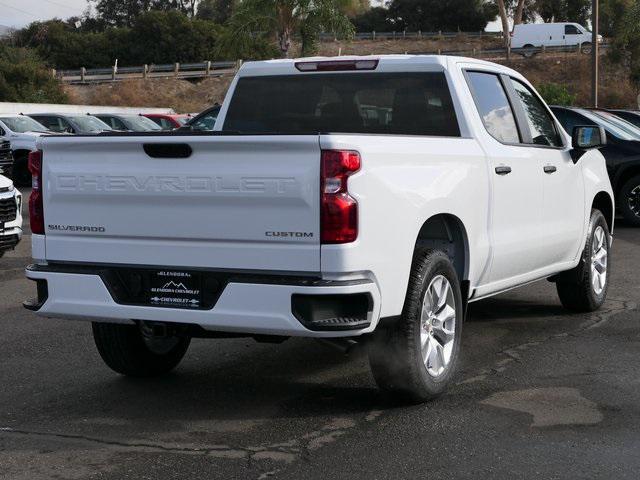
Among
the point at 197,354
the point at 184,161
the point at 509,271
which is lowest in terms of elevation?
the point at 197,354

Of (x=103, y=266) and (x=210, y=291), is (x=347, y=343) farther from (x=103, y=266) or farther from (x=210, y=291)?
(x=103, y=266)

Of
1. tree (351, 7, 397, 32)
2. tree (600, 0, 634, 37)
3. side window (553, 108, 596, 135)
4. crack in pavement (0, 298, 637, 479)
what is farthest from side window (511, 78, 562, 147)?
tree (351, 7, 397, 32)

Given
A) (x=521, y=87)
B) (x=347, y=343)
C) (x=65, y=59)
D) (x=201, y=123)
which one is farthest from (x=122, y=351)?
(x=65, y=59)

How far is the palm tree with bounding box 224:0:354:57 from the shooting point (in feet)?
144

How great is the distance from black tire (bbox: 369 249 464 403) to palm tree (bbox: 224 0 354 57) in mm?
38497

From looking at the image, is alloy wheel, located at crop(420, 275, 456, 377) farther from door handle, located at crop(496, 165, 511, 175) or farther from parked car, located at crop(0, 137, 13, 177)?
parked car, located at crop(0, 137, 13, 177)

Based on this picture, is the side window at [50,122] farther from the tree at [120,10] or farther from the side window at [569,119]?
the tree at [120,10]

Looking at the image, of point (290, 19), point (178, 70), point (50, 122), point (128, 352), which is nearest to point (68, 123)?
point (50, 122)

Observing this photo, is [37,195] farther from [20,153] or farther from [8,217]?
[20,153]

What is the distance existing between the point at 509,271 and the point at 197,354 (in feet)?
6.99

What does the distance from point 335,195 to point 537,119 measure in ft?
10.6

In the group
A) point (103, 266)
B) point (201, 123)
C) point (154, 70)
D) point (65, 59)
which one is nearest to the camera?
point (103, 266)

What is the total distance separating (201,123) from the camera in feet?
66.0

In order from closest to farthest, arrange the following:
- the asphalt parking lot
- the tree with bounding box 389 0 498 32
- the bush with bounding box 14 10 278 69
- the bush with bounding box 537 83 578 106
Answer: the asphalt parking lot < the bush with bounding box 537 83 578 106 < the bush with bounding box 14 10 278 69 < the tree with bounding box 389 0 498 32
